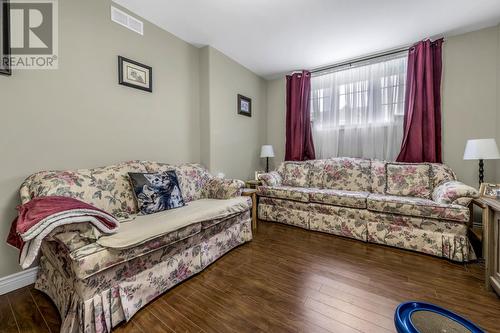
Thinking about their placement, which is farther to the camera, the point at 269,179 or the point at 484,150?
the point at 269,179

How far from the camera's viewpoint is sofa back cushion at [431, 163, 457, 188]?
2528 millimetres

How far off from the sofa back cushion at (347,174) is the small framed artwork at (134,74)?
2.72 m

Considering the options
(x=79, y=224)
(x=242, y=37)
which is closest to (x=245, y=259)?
(x=79, y=224)

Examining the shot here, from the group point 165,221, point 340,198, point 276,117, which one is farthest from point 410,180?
point 165,221

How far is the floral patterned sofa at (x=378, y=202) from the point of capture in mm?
2031

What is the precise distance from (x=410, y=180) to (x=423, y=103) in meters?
1.09

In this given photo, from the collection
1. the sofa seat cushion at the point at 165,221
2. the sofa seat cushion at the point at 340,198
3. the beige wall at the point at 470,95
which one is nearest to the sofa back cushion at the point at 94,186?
the sofa seat cushion at the point at 165,221

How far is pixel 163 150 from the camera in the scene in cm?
264

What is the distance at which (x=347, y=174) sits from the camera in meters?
3.11

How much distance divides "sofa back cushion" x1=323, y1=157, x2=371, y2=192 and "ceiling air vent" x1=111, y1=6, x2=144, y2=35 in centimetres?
306

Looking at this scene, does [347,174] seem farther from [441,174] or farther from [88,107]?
[88,107]

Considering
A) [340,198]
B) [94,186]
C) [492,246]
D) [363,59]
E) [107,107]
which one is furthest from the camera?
[363,59]

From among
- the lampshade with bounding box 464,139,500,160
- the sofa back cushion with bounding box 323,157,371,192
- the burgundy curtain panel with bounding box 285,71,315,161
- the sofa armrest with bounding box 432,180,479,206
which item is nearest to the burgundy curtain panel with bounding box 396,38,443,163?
the lampshade with bounding box 464,139,500,160

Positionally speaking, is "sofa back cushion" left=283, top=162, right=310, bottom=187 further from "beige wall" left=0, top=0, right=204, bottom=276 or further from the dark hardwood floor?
"beige wall" left=0, top=0, right=204, bottom=276
